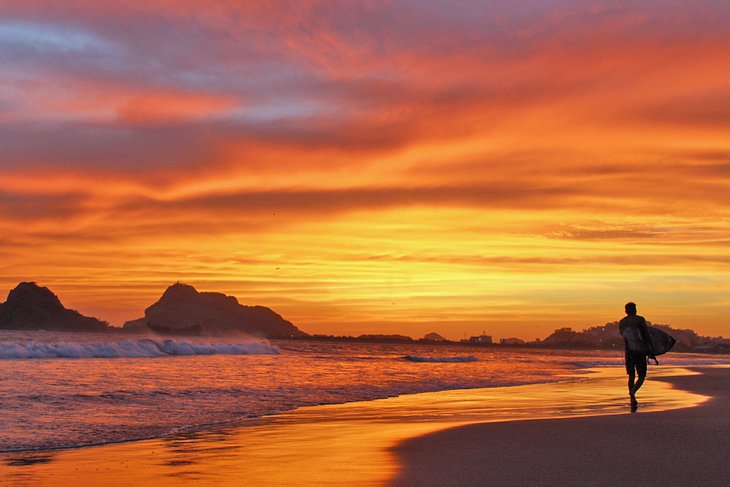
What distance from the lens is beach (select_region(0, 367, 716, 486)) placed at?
873 centimetres

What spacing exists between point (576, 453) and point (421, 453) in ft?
6.78

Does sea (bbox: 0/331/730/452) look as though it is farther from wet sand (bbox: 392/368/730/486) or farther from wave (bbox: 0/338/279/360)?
wave (bbox: 0/338/279/360)

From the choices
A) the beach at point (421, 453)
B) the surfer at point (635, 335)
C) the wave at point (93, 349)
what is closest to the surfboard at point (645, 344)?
the surfer at point (635, 335)

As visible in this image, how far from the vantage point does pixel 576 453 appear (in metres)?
9.96

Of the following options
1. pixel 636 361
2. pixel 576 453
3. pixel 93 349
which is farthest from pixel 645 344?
pixel 93 349

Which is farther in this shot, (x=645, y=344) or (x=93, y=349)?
(x=93, y=349)

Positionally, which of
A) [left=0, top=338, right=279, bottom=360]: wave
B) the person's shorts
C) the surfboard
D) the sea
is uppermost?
the surfboard

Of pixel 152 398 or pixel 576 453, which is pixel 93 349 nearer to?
pixel 152 398

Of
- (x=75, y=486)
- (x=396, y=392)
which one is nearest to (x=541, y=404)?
(x=396, y=392)

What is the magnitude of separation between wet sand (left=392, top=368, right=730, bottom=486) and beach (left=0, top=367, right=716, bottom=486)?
0.01 m

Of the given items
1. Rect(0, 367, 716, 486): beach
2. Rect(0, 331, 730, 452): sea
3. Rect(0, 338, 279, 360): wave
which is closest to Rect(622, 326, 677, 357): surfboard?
Rect(0, 367, 716, 486): beach

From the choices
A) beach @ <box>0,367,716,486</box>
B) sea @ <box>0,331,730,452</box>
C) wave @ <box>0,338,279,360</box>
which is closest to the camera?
beach @ <box>0,367,716,486</box>

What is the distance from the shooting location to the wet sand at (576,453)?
8.30m

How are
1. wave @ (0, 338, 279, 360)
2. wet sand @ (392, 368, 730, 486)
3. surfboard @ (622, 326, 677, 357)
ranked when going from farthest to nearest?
wave @ (0, 338, 279, 360)
surfboard @ (622, 326, 677, 357)
wet sand @ (392, 368, 730, 486)
